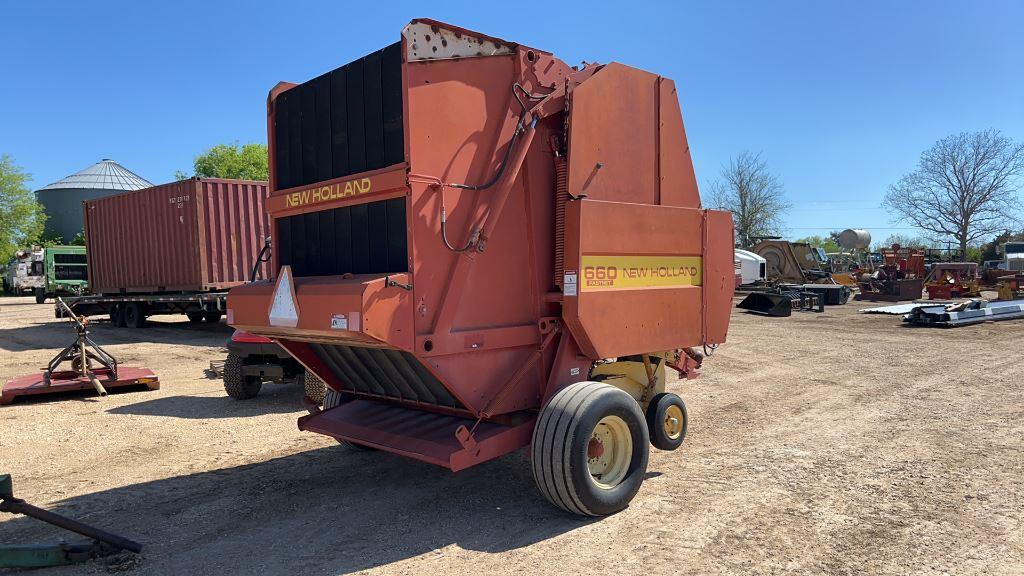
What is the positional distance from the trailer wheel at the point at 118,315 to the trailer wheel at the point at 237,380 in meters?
13.5

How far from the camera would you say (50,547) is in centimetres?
356

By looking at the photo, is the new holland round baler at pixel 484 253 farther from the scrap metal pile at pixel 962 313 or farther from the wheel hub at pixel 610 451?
the scrap metal pile at pixel 962 313

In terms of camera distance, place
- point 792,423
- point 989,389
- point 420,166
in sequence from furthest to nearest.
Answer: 1. point 989,389
2. point 792,423
3. point 420,166

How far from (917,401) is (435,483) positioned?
A: 606 centimetres

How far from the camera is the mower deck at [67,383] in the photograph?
27.0ft

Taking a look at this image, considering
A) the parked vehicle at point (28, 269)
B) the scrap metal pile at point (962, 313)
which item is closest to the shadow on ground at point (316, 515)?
the scrap metal pile at point (962, 313)

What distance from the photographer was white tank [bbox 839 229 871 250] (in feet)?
105

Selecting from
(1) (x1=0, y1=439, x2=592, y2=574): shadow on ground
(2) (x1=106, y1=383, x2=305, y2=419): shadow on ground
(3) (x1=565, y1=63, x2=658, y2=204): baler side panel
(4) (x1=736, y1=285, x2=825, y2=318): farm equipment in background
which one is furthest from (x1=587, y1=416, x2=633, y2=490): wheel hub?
(4) (x1=736, y1=285, x2=825, y2=318): farm equipment in background

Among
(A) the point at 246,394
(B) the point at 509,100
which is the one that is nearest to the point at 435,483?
(B) the point at 509,100

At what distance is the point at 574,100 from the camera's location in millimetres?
4402

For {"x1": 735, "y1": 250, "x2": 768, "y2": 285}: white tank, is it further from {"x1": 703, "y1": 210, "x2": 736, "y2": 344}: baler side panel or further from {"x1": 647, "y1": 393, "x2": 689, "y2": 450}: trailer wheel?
{"x1": 647, "y1": 393, "x2": 689, "y2": 450}: trailer wheel

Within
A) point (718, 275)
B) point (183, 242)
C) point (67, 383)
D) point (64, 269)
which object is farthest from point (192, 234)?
point (64, 269)

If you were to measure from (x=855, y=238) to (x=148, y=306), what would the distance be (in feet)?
100

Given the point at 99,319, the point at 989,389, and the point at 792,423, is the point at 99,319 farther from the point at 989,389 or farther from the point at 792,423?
the point at 989,389
